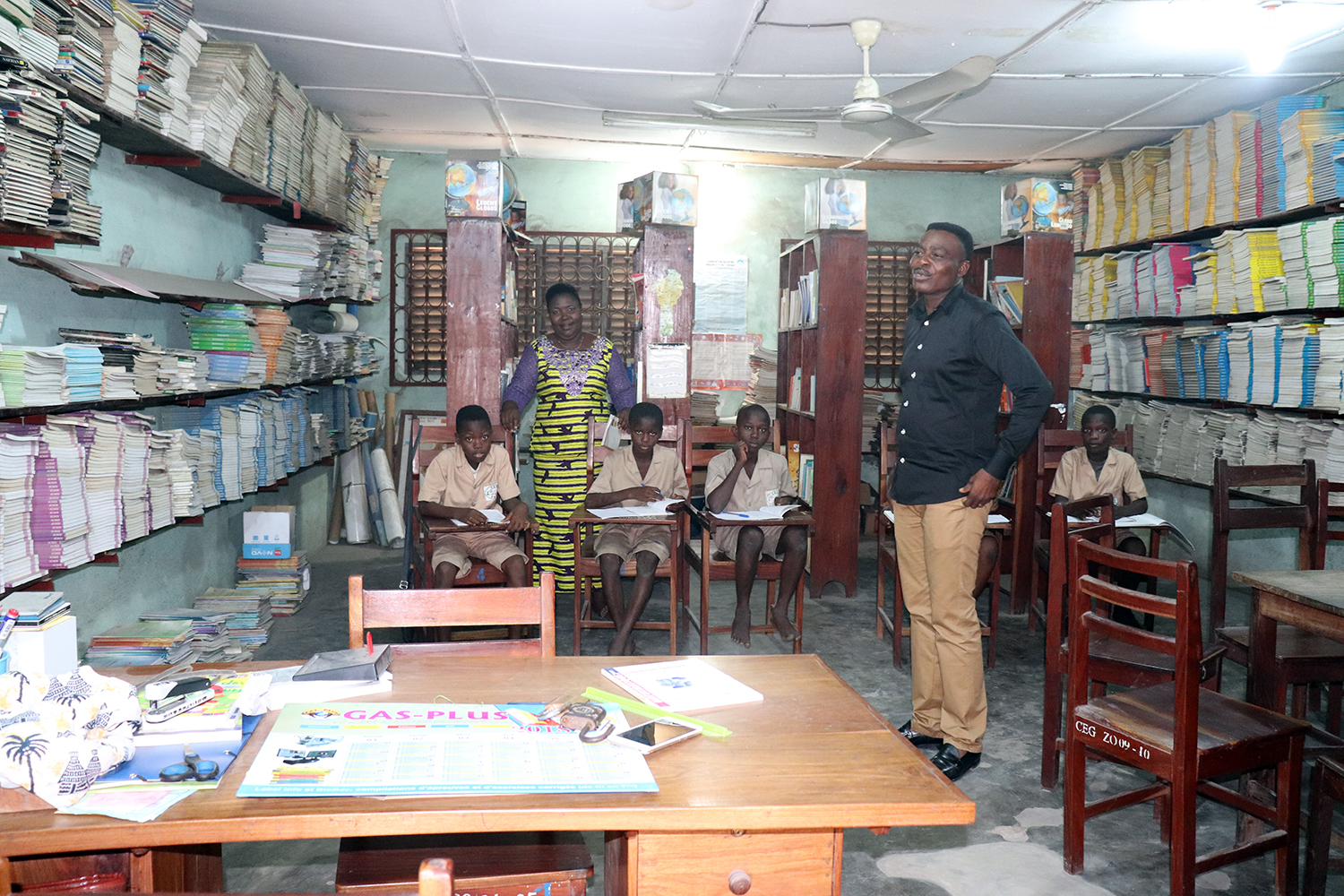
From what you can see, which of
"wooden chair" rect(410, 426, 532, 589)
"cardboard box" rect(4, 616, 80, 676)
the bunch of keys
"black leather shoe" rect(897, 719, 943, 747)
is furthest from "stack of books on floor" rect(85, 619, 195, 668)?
"black leather shoe" rect(897, 719, 943, 747)

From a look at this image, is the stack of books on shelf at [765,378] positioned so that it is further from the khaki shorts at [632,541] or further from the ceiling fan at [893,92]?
the khaki shorts at [632,541]

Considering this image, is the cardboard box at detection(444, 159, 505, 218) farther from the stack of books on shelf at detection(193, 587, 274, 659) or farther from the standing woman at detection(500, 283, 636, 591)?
the stack of books on shelf at detection(193, 587, 274, 659)

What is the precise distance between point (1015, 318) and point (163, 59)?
4.68 meters

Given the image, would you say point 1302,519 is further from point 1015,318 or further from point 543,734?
point 543,734

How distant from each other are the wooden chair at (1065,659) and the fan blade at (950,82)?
1.92 meters

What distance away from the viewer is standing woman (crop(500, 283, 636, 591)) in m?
4.84

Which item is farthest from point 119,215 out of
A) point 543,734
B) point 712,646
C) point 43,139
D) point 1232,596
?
point 1232,596

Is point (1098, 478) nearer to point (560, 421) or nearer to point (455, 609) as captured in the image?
point (560, 421)

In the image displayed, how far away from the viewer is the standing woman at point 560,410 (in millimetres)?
4836

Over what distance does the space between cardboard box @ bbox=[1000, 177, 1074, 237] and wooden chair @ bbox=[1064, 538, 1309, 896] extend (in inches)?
132

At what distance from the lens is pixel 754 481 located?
4.80m

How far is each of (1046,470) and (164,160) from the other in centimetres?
445

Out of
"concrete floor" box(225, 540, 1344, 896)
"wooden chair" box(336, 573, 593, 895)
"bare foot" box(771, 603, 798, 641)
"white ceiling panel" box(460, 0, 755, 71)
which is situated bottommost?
"concrete floor" box(225, 540, 1344, 896)

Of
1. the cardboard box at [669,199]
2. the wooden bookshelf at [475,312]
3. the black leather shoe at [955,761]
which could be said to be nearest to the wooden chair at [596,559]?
the wooden bookshelf at [475,312]
